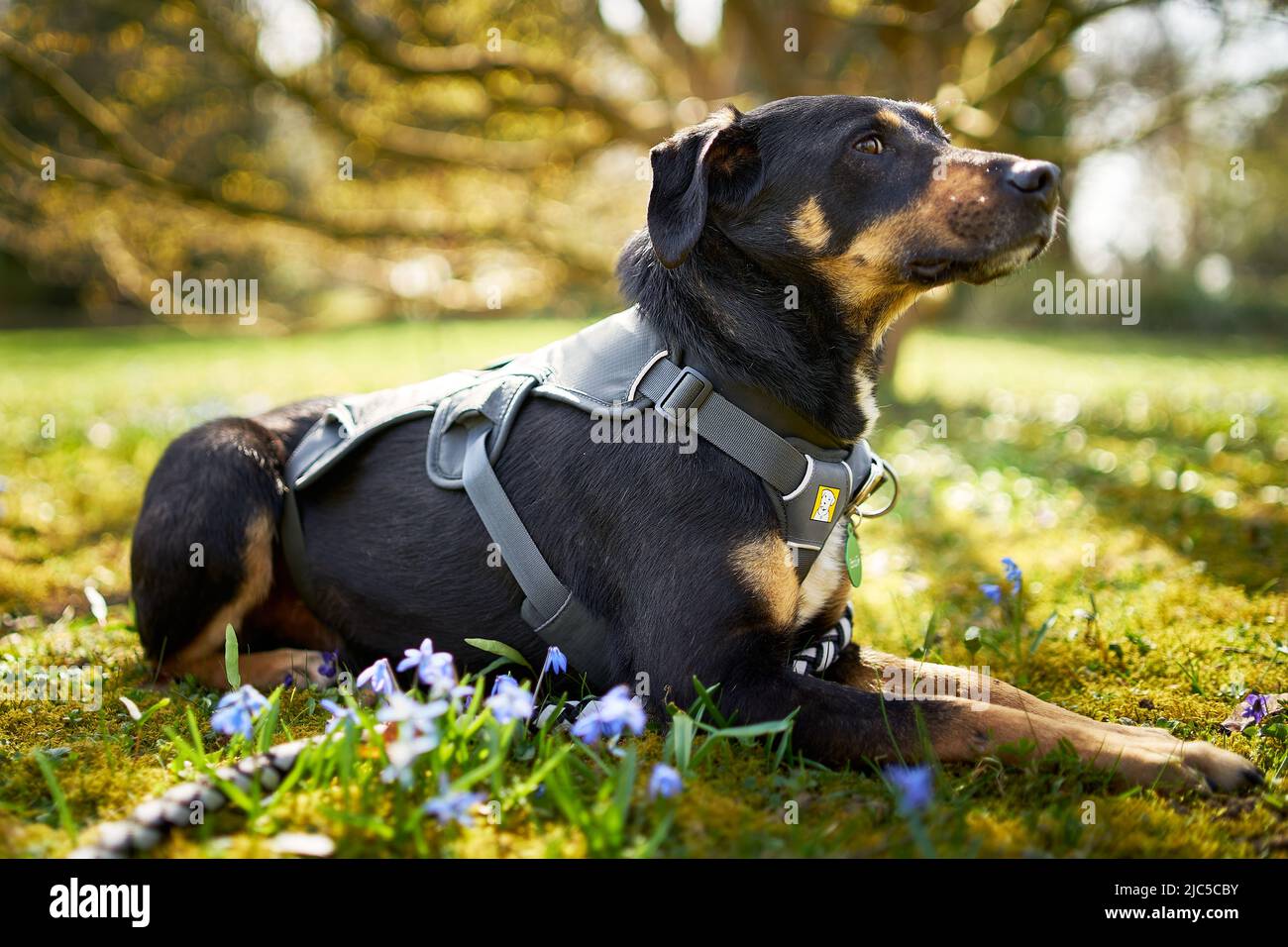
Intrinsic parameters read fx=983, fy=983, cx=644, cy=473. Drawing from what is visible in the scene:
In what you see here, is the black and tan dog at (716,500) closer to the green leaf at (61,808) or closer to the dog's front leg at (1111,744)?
the dog's front leg at (1111,744)

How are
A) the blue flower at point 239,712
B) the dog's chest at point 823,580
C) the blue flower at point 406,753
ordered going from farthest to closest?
1. the dog's chest at point 823,580
2. the blue flower at point 239,712
3. the blue flower at point 406,753

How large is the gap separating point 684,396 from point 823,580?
81 cm

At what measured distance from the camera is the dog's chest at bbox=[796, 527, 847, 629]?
3.22 m

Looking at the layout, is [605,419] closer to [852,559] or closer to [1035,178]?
[852,559]

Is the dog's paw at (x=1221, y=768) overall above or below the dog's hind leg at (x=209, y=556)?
below

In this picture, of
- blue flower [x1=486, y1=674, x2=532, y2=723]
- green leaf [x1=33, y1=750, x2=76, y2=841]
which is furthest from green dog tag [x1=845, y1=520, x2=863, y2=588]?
green leaf [x1=33, y1=750, x2=76, y2=841]

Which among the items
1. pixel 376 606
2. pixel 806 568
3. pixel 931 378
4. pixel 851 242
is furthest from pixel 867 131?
pixel 931 378

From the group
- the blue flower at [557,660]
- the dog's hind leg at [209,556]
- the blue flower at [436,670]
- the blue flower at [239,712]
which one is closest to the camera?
the blue flower at [239,712]

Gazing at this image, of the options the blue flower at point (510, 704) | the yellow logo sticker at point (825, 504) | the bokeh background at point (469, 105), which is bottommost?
the blue flower at point (510, 704)

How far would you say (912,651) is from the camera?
3895mm

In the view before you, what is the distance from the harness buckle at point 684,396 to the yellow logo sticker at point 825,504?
478 mm

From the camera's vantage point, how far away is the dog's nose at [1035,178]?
3.13 meters

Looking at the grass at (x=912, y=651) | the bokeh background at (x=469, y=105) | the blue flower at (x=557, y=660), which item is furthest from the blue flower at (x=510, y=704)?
the bokeh background at (x=469, y=105)

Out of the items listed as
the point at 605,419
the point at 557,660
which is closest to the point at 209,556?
the point at 557,660
